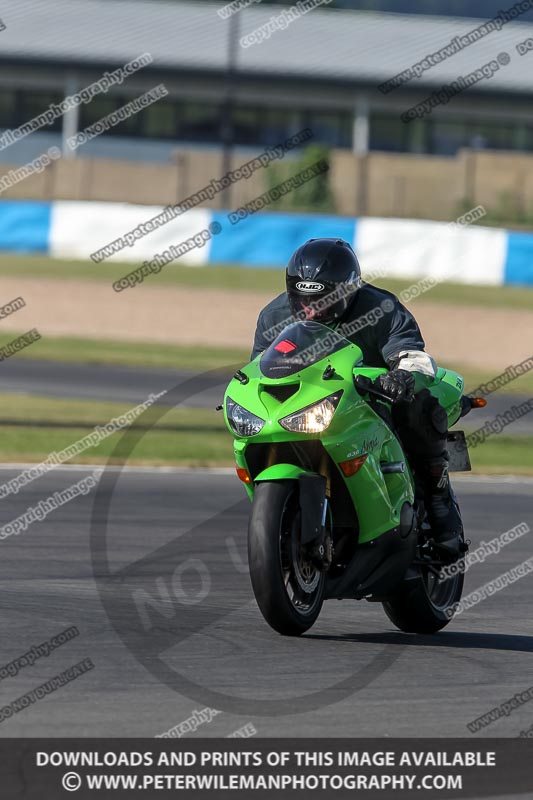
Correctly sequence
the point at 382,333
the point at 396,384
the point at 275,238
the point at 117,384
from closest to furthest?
the point at 396,384 → the point at 382,333 → the point at 117,384 → the point at 275,238

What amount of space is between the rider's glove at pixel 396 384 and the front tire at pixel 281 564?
1.83 ft

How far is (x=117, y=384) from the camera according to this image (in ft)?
65.0

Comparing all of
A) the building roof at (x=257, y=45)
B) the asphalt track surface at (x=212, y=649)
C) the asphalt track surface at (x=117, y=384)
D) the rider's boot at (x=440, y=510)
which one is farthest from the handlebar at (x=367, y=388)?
the building roof at (x=257, y=45)

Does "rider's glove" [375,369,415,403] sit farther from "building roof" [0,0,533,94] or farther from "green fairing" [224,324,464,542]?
"building roof" [0,0,533,94]

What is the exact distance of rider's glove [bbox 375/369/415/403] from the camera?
250 inches

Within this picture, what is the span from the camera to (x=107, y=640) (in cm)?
637

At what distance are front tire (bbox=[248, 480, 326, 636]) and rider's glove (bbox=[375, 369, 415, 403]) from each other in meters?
0.56

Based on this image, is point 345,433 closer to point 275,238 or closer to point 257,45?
point 275,238

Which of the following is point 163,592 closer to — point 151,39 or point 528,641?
point 528,641

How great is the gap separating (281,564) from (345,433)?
0.58 m

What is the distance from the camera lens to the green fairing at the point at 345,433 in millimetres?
6168
